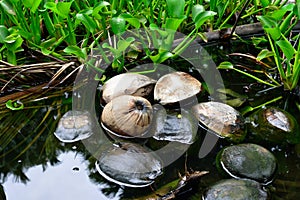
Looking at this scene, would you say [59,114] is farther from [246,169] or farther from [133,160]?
[246,169]

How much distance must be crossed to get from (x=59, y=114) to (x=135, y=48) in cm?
41

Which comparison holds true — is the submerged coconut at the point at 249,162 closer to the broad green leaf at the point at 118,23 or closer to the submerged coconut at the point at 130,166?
the submerged coconut at the point at 130,166

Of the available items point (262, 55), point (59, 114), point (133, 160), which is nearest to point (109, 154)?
point (133, 160)

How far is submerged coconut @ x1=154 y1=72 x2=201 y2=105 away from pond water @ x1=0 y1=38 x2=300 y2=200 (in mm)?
148

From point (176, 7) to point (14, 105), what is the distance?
2.14ft

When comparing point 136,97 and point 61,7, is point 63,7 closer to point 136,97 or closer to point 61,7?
point 61,7

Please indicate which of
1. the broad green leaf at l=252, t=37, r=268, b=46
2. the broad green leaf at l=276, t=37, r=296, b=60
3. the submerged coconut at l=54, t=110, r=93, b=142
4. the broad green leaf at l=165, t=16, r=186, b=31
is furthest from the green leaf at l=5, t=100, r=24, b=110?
the broad green leaf at l=252, t=37, r=268, b=46

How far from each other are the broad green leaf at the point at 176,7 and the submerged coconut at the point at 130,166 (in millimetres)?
516

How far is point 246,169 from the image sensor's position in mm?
1018

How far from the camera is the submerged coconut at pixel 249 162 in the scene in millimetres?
1013

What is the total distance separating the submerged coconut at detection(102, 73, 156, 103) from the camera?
1.26 metres

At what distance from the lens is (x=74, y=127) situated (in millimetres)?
1189

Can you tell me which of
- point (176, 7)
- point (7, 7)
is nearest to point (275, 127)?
point (176, 7)

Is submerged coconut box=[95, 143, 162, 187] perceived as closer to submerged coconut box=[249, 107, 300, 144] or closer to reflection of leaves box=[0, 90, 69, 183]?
reflection of leaves box=[0, 90, 69, 183]
